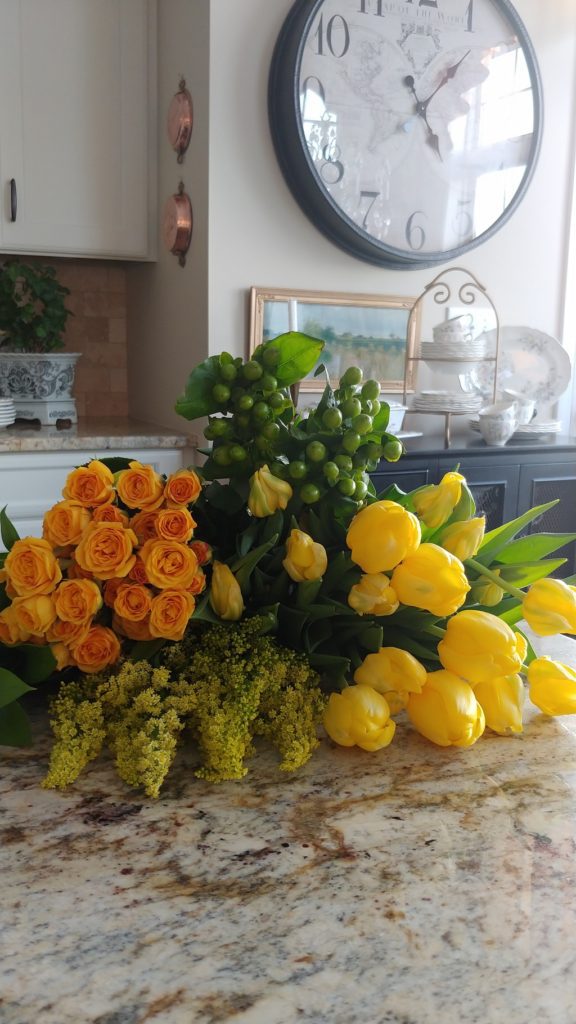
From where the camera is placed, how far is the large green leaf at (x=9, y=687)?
689 mm

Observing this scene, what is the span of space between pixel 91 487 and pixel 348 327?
199 cm

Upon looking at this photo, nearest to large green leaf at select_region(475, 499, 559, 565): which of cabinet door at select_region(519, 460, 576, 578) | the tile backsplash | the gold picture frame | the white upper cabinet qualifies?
the gold picture frame

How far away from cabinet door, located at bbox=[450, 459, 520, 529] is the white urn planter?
1.23 metres

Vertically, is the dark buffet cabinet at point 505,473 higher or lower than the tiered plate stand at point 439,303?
lower

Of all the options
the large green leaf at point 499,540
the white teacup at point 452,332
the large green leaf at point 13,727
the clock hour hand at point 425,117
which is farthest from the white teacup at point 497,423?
the large green leaf at point 13,727

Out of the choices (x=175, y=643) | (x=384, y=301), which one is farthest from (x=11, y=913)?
(x=384, y=301)

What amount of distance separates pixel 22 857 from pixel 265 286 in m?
2.06

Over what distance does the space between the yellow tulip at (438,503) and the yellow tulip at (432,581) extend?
0.07 meters

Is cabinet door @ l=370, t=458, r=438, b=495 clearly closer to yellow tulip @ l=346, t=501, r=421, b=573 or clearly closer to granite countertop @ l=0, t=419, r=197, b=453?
granite countertop @ l=0, t=419, r=197, b=453

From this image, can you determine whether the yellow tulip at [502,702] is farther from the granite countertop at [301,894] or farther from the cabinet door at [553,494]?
the cabinet door at [553,494]

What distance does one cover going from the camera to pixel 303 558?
30.3 inches

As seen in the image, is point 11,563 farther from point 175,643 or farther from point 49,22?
point 49,22

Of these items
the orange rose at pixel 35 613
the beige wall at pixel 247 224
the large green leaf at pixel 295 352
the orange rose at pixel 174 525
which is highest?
the beige wall at pixel 247 224

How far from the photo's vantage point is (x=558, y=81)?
286 centimetres
